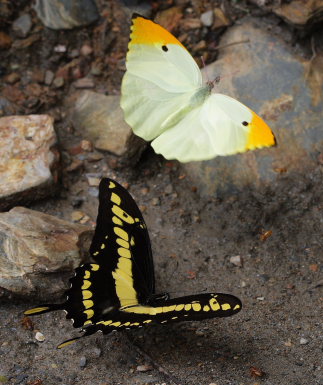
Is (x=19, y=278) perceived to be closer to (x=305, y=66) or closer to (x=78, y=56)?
(x=78, y=56)

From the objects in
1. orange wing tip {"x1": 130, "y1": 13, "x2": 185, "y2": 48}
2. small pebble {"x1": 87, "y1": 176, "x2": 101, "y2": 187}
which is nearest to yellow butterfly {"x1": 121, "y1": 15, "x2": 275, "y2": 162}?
orange wing tip {"x1": 130, "y1": 13, "x2": 185, "y2": 48}

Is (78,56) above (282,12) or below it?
below

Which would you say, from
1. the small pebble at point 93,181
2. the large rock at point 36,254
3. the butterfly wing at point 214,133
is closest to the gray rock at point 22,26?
the small pebble at point 93,181

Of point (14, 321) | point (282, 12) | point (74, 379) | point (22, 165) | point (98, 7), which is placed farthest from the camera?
point (98, 7)

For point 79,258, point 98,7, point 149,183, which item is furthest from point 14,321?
point 98,7

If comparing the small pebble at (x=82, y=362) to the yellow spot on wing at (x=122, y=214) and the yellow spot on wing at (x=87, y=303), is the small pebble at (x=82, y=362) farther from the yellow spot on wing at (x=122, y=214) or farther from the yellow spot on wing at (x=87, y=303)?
the yellow spot on wing at (x=122, y=214)
